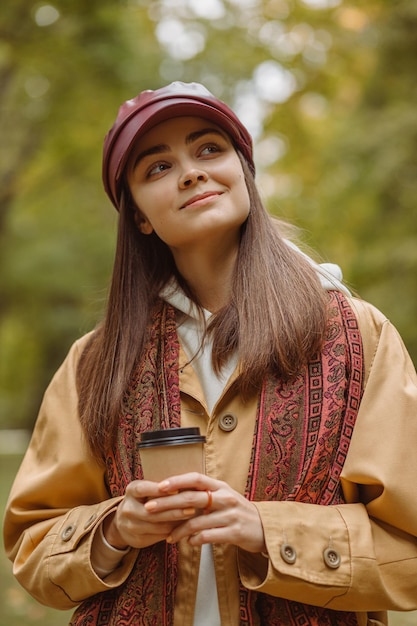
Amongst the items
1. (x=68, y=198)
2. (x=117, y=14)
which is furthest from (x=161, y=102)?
(x=68, y=198)

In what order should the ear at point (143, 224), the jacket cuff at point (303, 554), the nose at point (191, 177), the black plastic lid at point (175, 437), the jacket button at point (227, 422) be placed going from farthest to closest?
the ear at point (143, 224), the nose at point (191, 177), the jacket button at point (227, 422), the jacket cuff at point (303, 554), the black plastic lid at point (175, 437)

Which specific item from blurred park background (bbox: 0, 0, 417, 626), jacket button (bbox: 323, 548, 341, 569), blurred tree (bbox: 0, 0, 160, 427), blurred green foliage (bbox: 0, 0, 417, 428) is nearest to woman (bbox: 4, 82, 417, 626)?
jacket button (bbox: 323, 548, 341, 569)

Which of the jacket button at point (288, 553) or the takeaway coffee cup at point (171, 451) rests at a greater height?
the takeaway coffee cup at point (171, 451)

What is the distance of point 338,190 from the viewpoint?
1325 centimetres

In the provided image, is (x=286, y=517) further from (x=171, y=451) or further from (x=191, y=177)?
(x=191, y=177)

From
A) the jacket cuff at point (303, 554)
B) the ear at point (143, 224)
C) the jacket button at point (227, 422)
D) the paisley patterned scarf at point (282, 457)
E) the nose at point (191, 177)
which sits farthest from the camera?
the ear at point (143, 224)

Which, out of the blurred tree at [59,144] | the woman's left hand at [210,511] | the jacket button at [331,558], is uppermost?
the blurred tree at [59,144]

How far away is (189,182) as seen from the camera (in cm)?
255

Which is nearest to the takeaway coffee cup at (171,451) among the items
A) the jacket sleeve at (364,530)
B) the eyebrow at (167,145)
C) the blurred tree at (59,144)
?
the jacket sleeve at (364,530)

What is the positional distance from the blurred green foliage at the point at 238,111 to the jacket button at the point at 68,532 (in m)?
4.02

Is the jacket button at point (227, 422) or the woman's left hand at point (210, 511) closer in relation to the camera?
the woman's left hand at point (210, 511)

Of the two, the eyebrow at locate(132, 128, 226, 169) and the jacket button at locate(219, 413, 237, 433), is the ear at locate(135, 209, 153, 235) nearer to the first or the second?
the eyebrow at locate(132, 128, 226, 169)

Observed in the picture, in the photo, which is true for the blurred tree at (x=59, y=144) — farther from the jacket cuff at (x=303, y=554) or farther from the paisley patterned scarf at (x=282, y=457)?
the jacket cuff at (x=303, y=554)

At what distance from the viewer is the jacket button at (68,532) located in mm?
2449
